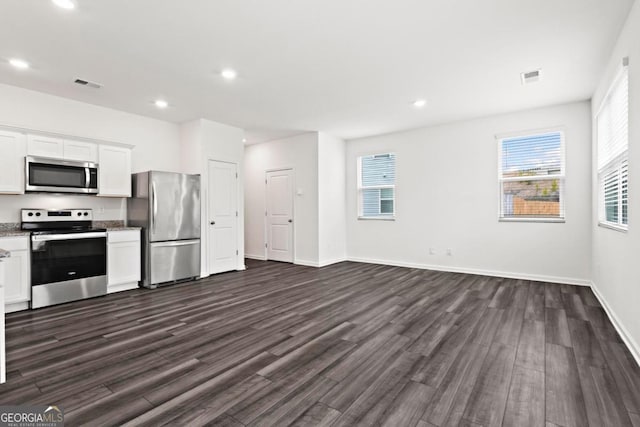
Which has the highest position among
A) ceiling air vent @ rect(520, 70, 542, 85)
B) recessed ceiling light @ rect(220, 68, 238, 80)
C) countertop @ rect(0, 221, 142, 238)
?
ceiling air vent @ rect(520, 70, 542, 85)

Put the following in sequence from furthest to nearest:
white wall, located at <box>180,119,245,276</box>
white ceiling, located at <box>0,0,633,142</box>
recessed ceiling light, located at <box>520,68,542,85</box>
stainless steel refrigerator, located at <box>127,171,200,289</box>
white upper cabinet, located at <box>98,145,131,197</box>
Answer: white wall, located at <box>180,119,245,276</box>, stainless steel refrigerator, located at <box>127,171,200,289</box>, white upper cabinet, located at <box>98,145,131,197</box>, recessed ceiling light, located at <box>520,68,542,85</box>, white ceiling, located at <box>0,0,633,142</box>

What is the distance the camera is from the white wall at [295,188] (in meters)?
6.55

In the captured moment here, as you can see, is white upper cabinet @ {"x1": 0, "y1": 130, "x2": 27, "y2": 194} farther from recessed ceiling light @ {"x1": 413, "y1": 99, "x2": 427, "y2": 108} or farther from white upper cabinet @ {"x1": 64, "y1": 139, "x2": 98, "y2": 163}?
recessed ceiling light @ {"x1": 413, "y1": 99, "x2": 427, "y2": 108}

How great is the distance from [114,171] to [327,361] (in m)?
4.17

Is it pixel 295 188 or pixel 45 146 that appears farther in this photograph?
pixel 295 188

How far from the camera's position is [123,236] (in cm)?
457

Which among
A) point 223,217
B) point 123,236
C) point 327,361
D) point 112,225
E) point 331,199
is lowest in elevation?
point 327,361

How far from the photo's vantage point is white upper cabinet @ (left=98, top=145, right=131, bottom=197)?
4.57 metres

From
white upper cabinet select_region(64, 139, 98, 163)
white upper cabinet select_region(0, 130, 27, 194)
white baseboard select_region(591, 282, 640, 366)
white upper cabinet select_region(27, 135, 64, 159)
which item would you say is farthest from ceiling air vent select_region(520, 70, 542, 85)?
white upper cabinet select_region(0, 130, 27, 194)

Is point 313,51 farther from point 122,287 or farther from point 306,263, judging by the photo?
point 306,263

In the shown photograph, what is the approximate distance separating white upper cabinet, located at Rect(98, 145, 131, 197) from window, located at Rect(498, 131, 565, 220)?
5.88m

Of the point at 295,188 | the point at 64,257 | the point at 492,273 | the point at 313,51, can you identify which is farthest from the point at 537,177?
the point at 64,257

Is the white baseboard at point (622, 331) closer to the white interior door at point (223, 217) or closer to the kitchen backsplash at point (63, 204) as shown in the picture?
the white interior door at point (223, 217)

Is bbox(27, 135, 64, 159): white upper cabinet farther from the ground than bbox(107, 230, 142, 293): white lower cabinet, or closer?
farther from the ground
